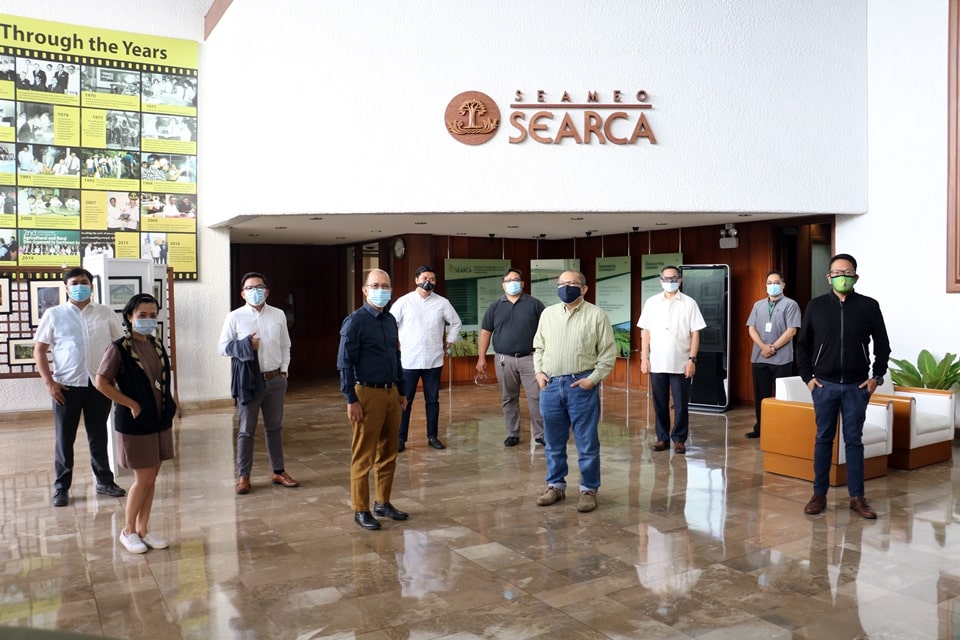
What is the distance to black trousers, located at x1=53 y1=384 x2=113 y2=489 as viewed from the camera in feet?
17.4

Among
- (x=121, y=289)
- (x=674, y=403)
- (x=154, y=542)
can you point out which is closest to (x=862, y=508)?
(x=674, y=403)

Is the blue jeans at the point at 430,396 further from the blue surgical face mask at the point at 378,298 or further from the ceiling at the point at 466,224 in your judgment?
the blue surgical face mask at the point at 378,298

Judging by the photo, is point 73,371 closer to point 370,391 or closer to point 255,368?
point 255,368

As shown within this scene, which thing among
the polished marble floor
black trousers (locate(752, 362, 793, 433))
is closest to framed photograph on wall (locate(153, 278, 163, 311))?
the polished marble floor

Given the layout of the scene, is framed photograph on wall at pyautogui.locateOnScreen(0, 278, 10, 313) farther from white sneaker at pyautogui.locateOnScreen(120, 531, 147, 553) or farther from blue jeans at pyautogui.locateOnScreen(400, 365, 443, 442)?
white sneaker at pyautogui.locateOnScreen(120, 531, 147, 553)

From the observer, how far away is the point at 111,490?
546cm

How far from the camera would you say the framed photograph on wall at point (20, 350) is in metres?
8.84

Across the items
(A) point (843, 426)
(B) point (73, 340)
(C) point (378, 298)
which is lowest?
(A) point (843, 426)

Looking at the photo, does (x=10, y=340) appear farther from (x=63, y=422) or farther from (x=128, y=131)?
(x=63, y=422)

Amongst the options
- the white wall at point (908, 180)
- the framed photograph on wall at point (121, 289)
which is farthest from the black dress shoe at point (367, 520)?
the white wall at point (908, 180)

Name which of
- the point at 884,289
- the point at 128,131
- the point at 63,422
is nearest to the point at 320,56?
the point at 128,131

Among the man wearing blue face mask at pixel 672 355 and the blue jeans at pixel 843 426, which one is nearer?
the blue jeans at pixel 843 426

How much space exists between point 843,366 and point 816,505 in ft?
2.99

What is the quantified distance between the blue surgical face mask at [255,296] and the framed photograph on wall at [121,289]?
1.88m
